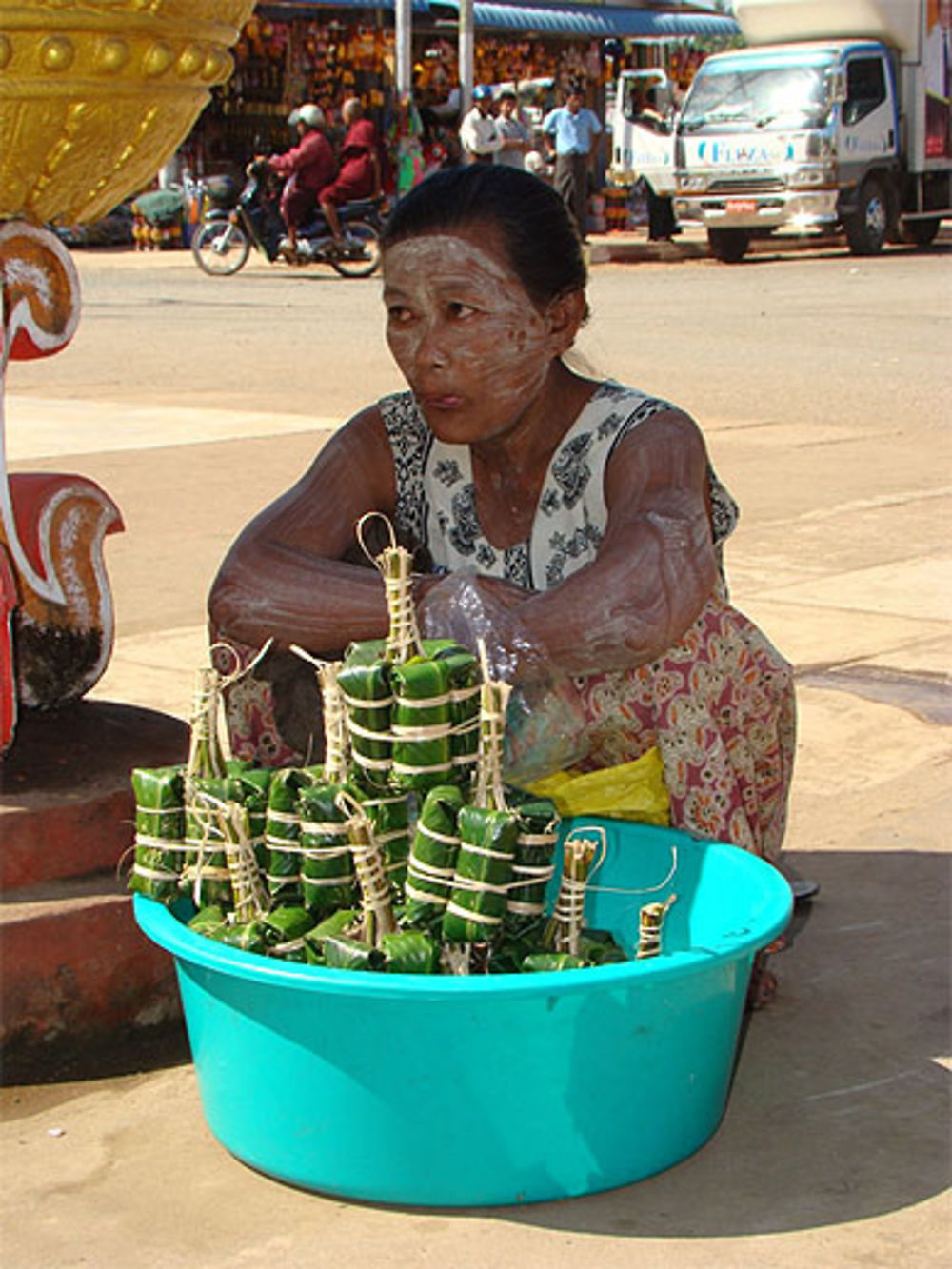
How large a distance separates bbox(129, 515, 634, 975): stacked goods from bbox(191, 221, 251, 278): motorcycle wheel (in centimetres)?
1632

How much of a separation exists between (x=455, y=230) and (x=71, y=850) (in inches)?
38.7

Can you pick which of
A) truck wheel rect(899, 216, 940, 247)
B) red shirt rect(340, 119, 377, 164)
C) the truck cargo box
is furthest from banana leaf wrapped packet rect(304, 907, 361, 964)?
truck wheel rect(899, 216, 940, 247)

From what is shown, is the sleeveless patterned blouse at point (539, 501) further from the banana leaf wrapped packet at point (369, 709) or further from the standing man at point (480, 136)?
the standing man at point (480, 136)

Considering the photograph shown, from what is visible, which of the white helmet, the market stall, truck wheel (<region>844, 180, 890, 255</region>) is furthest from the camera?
the market stall

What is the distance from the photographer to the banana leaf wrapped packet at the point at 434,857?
82.9 inches

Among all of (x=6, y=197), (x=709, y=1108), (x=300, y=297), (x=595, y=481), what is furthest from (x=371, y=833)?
(x=300, y=297)

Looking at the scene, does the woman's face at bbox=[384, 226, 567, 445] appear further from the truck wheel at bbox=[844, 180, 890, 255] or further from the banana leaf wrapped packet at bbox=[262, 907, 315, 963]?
the truck wheel at bbox=[844, 180, 890, 255]

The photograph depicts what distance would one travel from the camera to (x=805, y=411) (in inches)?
337

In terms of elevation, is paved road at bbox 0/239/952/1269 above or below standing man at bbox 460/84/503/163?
below

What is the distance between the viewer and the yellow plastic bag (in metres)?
2.56

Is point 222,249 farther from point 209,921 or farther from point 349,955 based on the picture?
point 349,955

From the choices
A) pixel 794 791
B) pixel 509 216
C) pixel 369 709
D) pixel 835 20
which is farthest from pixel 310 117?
pixel 369 709

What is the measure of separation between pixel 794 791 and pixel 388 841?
1.54 metres

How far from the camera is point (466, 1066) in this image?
→ 203cm
